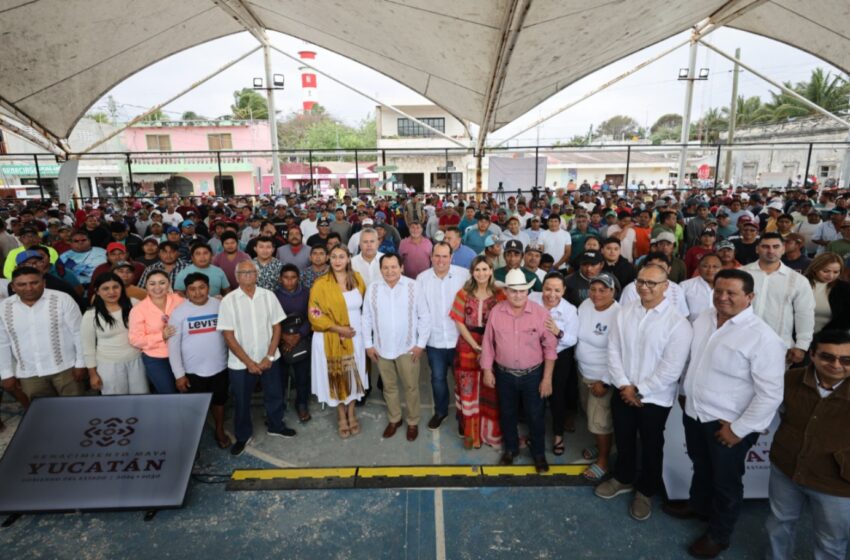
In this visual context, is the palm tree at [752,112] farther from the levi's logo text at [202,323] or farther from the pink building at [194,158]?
the levi's logo text at [202,323]

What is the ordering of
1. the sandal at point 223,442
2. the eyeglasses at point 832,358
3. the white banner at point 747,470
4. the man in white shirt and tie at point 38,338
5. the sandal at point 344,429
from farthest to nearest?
the sandal at point 344,429 < the sandal at point 223,442 < the man in white shirt and tie at point 38,338 < the white banner at point 747,470 < the eyeglasses at point 832,358

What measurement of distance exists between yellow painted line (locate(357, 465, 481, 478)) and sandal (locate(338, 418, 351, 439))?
0.53 m

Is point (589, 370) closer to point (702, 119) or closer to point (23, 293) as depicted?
point (23, 293)

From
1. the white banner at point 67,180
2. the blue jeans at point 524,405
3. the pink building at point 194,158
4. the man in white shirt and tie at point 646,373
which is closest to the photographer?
the man in white shirt and tie at point 646,373

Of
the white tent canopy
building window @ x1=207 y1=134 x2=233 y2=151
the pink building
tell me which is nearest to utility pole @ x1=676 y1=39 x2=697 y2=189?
the white tent canopy

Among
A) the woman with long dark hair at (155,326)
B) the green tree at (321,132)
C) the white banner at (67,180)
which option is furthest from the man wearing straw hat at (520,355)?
the green tree at (321,132)

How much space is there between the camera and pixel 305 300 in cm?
442

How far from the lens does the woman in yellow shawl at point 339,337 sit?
4.12m

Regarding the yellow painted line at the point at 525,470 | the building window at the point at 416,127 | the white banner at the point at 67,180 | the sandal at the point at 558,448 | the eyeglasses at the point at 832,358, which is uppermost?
the building window at the point at 416,127

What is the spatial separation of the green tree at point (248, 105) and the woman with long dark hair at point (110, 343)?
50.8 m

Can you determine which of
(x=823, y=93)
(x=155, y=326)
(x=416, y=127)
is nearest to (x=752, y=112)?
(x=823, y=93)

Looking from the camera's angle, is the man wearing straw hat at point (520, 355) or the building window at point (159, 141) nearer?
the man wearing straw hat at point (520, 355)

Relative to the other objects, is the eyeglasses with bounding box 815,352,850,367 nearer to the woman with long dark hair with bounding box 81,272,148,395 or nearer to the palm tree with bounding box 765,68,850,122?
the woman with long dark hair with bounding box 81,272,148,395

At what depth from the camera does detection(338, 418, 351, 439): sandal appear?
438 cm
